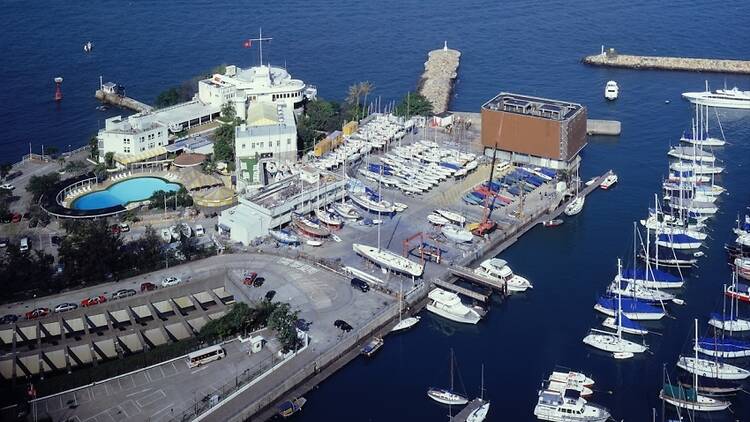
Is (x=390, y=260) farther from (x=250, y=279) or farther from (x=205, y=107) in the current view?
(x=205, y=107)

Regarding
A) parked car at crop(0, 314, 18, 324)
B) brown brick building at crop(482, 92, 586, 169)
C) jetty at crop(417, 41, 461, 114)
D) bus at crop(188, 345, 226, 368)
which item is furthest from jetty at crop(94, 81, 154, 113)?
bus at crop(188, 345, 226, 368)

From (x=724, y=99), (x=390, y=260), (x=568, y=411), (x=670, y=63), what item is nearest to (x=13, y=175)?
(x=390, y=260)

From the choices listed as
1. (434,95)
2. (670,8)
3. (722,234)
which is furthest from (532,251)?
(670,8)

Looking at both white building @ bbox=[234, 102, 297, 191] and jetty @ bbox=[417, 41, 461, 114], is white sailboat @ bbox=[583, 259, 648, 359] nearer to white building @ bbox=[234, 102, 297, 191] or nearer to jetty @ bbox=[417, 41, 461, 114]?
white building @ bbox=[234, 102, 297, 191]

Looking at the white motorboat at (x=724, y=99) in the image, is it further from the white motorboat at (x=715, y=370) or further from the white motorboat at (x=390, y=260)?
the white motorboat at (x=715, y=370)

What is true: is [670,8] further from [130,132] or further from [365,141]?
[130,132]
